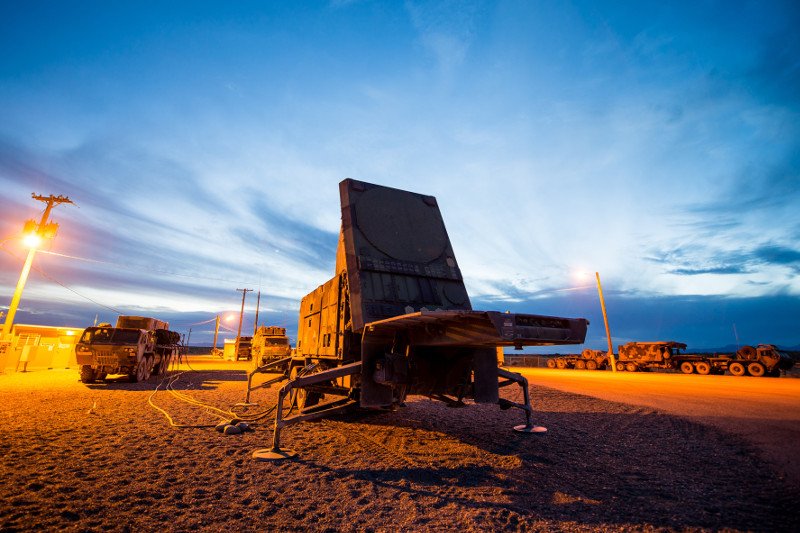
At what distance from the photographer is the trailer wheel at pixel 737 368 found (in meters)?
21.8

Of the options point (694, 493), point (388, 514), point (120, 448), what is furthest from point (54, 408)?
point (694, 493)

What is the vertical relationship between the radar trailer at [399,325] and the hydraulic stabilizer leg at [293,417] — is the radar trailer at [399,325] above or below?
above

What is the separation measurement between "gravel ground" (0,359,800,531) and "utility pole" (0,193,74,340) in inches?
697

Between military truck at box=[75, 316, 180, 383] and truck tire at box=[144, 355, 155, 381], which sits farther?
truck tire at box=[144, 355, 155, 381]

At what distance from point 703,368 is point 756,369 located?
282 centimetres

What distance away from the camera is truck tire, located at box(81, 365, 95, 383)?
43.8ft

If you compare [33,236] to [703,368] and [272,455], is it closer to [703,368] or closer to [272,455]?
[272,455]

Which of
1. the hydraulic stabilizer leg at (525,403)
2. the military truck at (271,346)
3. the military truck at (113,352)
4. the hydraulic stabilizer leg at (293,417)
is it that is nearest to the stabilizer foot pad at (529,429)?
the hydraulic stabilizer leg at (525,403)

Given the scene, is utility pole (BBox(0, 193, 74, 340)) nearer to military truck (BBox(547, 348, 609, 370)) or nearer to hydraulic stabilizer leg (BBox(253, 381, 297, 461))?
hydraulic stabilizer leg (BBox(253, 381, 297, 461))

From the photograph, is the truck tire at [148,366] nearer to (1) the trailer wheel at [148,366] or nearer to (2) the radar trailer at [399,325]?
Answer: (1) the trailer wheel at [148,366]

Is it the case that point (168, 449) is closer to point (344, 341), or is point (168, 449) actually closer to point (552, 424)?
point (344, 341)

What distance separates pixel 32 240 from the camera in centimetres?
2148

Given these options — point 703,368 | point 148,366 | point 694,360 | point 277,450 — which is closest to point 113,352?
point 148,366

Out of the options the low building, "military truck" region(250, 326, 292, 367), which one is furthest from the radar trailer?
the low building
